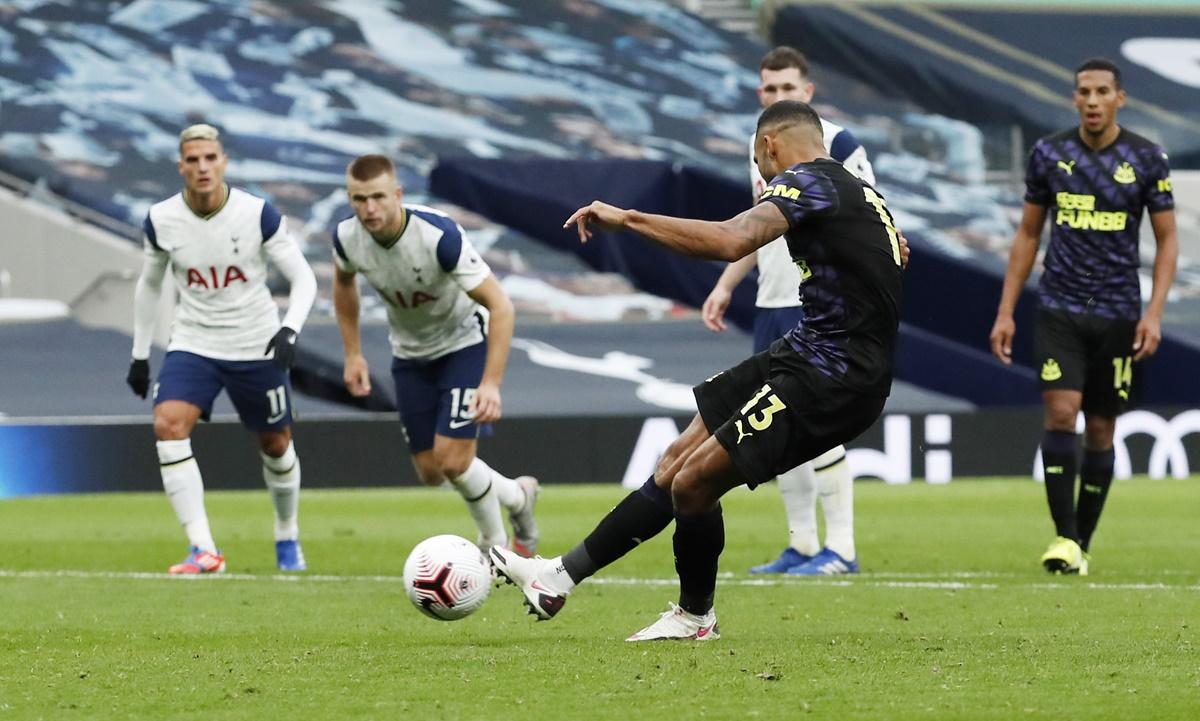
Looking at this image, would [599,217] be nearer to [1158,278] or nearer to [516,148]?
[1158,278]

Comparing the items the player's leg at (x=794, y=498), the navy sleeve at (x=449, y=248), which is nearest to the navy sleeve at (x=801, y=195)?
the navy sleeve at (x=449, y=248)

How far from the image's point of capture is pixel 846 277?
598 centimetres

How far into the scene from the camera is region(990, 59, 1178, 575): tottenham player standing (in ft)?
29.3

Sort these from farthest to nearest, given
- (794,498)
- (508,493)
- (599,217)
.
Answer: (508,493) < (794,498) < (599,217)

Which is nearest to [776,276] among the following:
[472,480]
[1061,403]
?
[1061,403]

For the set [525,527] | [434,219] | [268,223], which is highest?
[434,219]

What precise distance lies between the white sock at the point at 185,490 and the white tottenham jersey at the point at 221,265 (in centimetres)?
49

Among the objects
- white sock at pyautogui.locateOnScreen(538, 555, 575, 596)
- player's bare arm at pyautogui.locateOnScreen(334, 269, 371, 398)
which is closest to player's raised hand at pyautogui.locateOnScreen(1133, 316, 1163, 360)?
player's bare arm at pyautogui.locateOnScreen(334, 269, 371, 398)

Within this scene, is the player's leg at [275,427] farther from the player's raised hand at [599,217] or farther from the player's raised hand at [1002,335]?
the player's raised hand at [599,217]

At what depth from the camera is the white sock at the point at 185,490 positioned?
31.0ft

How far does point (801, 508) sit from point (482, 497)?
1480 millimetres

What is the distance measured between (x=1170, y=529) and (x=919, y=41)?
57.2 feet

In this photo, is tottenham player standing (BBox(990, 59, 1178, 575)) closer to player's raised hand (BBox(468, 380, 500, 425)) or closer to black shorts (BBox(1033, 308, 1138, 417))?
black shorts (BBox(1033, 308, 1138, 417))

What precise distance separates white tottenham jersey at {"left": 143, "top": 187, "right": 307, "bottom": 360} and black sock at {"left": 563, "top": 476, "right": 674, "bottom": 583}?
375cm
